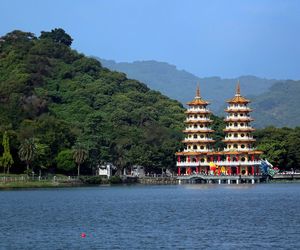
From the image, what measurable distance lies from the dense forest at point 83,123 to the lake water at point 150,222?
1036 inches

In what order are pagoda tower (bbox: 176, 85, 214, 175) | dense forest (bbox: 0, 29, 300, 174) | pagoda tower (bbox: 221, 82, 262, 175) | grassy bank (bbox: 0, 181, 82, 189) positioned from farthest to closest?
1. pagoda tower (bbox: 176, 85, 214, 175)
2. pagoda tower (bbox: 221, 82, 262, 175)
3. dense forest (bbox: 0, 29, 300, 174)
4. grassy bank (bbox: 0, 181, 82, 189)

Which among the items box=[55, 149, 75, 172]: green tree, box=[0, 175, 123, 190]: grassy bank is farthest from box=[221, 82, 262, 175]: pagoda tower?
box=[55, 149, 75, 172]: green tree

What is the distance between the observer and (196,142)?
5620 inches

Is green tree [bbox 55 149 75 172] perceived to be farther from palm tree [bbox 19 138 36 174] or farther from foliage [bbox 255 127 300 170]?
foliage [bbox 255 127 300 170]

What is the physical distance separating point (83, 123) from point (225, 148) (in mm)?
26899

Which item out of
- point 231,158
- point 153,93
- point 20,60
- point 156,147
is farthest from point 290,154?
point 20,60

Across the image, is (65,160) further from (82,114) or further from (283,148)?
(82,114)

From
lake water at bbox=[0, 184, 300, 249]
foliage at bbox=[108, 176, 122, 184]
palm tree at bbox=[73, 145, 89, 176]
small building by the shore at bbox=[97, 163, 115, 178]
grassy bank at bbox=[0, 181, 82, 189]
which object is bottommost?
lake water at bbox=[0, 184, 300, 249]

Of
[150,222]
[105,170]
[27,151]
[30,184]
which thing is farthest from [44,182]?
[150,222]

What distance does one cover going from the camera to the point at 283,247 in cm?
4903

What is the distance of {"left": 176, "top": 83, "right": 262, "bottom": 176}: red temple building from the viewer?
138 metres

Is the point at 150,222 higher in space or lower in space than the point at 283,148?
lower

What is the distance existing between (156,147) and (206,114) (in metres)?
11.3

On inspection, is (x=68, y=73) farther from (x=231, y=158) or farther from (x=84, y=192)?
(x=84, y=192)
